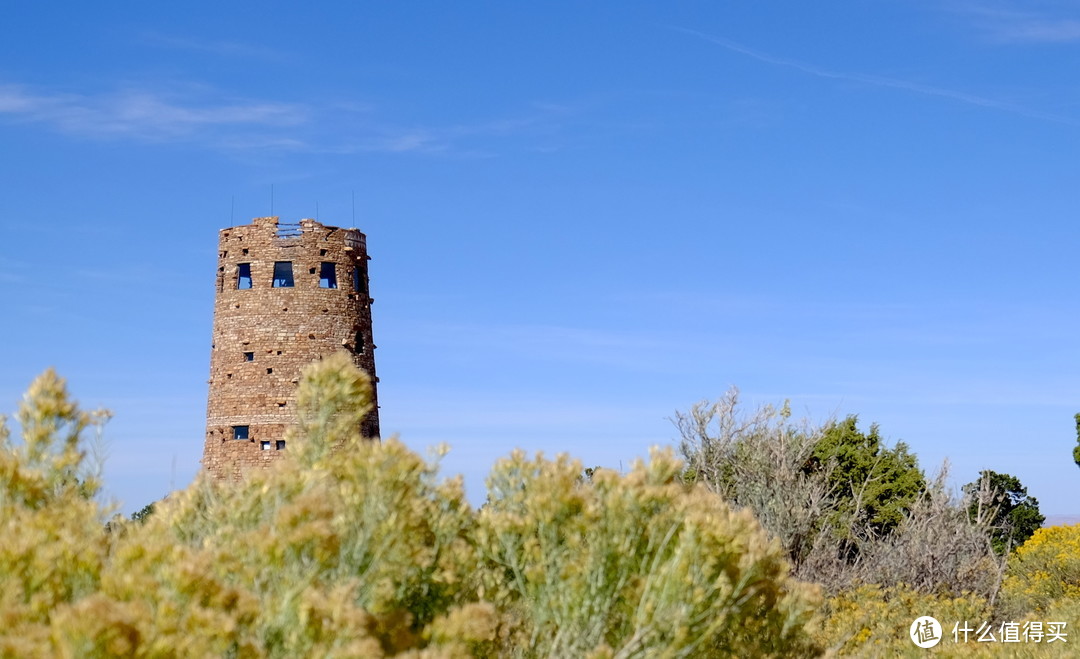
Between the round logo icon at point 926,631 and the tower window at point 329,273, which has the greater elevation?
the tower window at point 329,273

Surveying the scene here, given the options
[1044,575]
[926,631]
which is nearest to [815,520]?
[926,631]

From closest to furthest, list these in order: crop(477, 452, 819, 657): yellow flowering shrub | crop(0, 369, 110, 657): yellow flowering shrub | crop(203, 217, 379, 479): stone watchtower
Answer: crop(0, 369, 110, 657): yellow flowering shrub → crop(477, 452, 819, 657): yellow flowering shrub → crop(203, 217, 379, 479): stone watchtower

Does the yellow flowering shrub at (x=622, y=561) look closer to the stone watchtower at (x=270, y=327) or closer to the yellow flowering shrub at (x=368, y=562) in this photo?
the yellow flowering shrub at (x=368, y=562)

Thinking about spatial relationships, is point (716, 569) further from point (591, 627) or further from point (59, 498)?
point (59, 498)

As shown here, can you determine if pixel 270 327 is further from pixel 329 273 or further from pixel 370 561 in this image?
pixel 370 561

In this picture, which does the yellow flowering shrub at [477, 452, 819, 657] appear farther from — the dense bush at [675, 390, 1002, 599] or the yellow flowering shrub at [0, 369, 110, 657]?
the dense bush at [675, 390, 1002, 599]

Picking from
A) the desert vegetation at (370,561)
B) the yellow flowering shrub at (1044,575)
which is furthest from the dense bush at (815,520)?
the desert vegetation at (370,561)

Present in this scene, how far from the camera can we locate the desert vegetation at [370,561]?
4930mm

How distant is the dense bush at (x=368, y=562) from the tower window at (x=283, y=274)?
66.5 feet

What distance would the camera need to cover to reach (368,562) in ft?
20.5

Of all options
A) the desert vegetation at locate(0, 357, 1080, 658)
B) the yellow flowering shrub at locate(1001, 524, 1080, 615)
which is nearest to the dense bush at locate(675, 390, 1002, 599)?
the yellow flowering shrub at locate(1001, 524, 1080, 615)

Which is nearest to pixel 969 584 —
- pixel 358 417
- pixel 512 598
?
pixel 512 598

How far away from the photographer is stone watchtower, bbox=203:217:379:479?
2758cm

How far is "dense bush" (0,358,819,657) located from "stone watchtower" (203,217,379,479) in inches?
769
